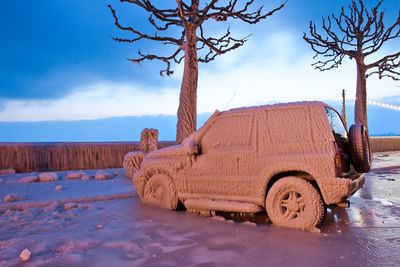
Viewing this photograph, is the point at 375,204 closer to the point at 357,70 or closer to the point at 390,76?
the point at 357,70

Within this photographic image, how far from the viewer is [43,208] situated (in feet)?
17.3

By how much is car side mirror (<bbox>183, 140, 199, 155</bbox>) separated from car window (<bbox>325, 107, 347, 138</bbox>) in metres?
1.96

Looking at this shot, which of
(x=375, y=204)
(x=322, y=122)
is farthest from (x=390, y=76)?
(x=322, y=122)

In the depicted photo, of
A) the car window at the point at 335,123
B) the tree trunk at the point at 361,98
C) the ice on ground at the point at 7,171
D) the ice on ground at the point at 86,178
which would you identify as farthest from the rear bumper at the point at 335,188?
the tree trunk at the point at 361,98

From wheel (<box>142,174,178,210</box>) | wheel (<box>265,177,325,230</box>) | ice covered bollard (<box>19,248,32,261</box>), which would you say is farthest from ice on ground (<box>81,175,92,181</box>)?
wheel (<box>265,177,325,230</box>)

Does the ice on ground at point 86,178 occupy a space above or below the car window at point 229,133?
below

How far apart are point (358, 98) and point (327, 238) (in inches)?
544

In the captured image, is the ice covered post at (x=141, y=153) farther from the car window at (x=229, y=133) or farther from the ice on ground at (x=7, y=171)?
the car window at (x=229, y=133)

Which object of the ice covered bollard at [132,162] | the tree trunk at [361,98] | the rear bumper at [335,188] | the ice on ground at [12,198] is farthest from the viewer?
the tree trunk at [361,98]

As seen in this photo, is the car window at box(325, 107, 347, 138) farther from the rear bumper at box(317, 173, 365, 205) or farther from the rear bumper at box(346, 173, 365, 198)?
the rear bumper at box(317, 173, 365, 205)

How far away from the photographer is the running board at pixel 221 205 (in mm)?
4152

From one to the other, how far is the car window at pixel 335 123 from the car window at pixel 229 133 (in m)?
1.09

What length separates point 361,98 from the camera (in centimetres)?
1519

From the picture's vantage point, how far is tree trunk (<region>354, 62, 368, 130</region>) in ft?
49.4
